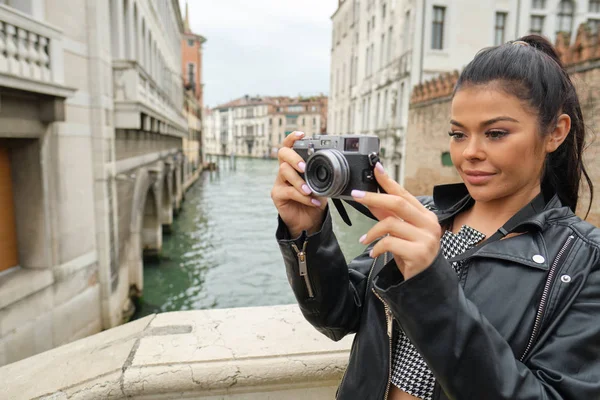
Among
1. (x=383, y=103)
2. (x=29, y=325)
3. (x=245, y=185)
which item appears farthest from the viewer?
(x=245, y=185)

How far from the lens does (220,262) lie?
1202cm

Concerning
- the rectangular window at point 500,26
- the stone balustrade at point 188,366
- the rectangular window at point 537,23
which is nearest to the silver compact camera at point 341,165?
the stone balustrade at point 188,366

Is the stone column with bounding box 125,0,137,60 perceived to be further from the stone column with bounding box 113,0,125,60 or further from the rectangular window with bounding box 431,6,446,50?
the rectangular window with bounding box 431,6,446,50

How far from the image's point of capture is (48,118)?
451cm

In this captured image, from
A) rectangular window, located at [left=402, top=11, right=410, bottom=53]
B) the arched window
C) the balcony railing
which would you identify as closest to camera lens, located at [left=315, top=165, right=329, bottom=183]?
the balcony railing

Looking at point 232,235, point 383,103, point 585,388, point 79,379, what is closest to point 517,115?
point 585,388

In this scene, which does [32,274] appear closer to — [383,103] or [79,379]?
[79,379]

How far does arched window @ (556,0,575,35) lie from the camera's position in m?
17.8

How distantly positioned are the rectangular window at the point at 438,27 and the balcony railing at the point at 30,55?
53.0 feet

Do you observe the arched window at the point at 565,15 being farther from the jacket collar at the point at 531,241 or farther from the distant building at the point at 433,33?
the jacket collar at the point at 531,241

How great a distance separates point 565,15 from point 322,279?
21.5 meters

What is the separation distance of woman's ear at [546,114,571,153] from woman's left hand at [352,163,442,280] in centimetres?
40

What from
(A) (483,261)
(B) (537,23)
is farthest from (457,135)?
(B) (537,23)

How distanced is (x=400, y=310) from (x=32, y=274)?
4.90 metres
